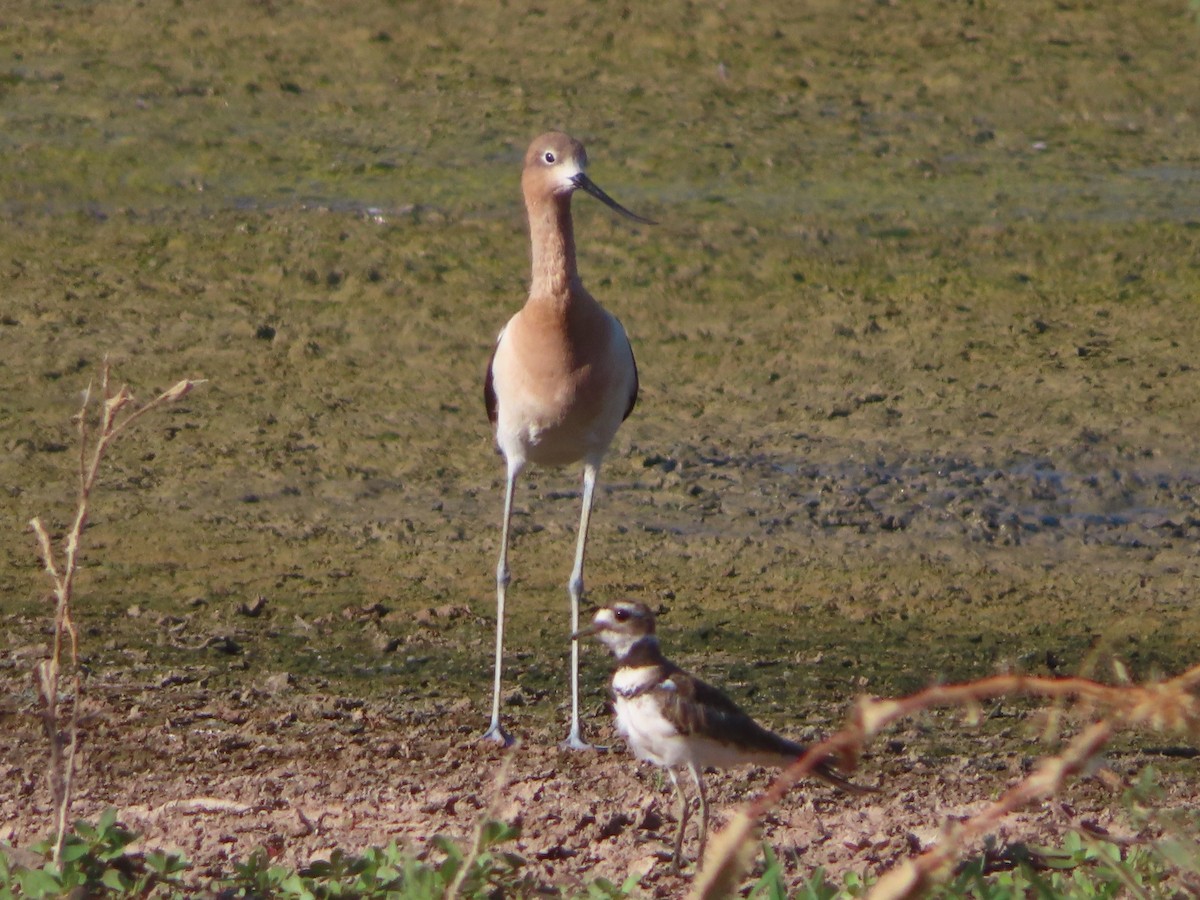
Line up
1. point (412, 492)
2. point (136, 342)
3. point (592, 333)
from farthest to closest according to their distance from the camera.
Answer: point (136, 342) → point (412, 492) → point (592, 333)

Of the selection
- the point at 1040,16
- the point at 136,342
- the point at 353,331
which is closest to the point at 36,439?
the point at 136,342

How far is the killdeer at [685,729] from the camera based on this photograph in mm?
4547

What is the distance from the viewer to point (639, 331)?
9.93 meters

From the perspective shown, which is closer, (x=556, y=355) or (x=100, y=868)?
(x=100, y=868)

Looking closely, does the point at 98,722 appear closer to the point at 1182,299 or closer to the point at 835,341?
the point at 835,341

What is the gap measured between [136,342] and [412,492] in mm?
2134

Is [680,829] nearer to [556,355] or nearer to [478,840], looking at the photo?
[478,840]

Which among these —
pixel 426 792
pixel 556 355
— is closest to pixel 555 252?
pixel 556 355

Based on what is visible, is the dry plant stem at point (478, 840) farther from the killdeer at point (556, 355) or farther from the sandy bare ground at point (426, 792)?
the killdeer at point (556, 355)

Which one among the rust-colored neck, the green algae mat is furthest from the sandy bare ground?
the rust-colored neck

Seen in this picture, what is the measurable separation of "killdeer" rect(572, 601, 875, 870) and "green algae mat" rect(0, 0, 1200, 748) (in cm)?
77

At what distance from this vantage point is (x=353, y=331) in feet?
32.0

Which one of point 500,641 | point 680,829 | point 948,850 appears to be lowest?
point 500,641

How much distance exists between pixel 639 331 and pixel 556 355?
3.75 meters
